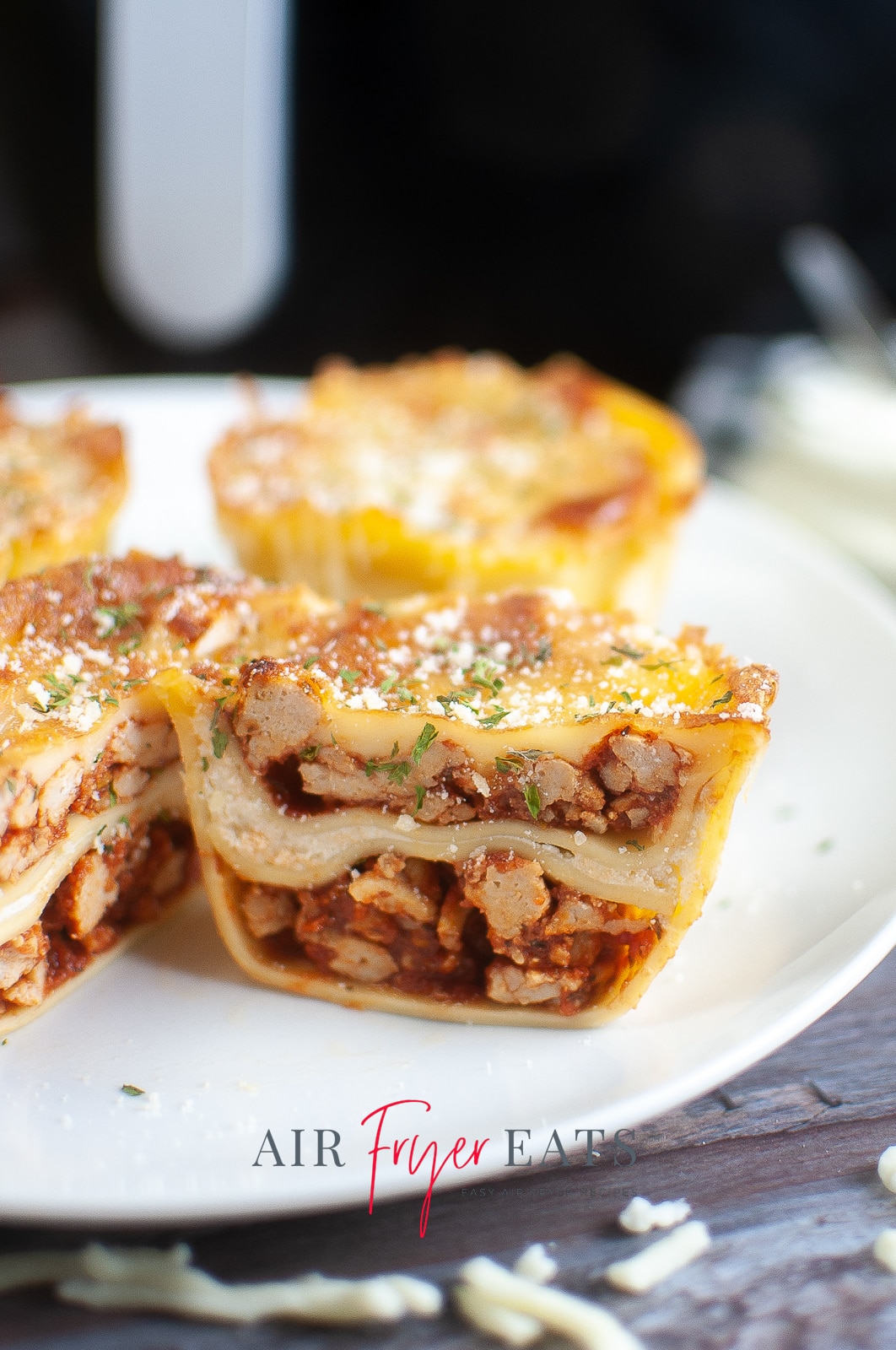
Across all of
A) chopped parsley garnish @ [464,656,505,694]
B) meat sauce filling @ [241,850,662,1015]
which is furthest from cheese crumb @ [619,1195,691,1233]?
chopped parsley garnish @ [464,656,505,694]

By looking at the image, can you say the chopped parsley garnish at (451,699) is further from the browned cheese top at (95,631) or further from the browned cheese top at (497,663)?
the browned cheese top at (95,631)

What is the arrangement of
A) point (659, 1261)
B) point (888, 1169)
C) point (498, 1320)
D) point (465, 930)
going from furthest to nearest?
point (465, 930), point (888, 1169), point (659, 1261), point (498, 1320)

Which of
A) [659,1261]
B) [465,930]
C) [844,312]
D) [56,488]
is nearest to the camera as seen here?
[659,1261]

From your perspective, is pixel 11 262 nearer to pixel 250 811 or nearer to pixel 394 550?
pixel 394 550

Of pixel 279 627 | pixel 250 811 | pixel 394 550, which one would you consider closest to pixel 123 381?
pixel 394 550

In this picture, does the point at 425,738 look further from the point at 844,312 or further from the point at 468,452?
the point at 844,312

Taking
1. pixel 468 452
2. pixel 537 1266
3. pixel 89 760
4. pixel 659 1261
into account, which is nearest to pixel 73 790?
pixel 89 760

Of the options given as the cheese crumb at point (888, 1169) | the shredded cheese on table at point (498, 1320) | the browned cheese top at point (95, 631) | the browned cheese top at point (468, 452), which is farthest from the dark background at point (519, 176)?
the shredded cheese on table at point (498, 1320)
